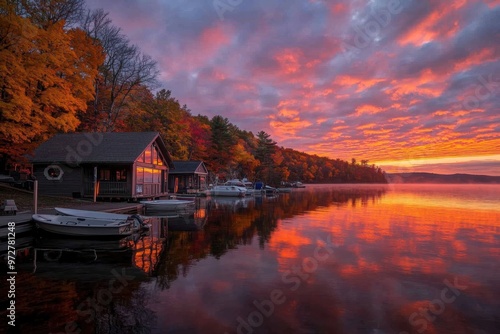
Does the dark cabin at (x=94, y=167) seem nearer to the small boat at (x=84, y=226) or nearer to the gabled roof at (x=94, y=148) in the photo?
→ the gabled roof at (x=94, y=148)

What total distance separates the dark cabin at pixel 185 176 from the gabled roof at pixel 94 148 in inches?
563

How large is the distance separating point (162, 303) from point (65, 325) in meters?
2.18

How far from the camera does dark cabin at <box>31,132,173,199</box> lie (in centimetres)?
2733

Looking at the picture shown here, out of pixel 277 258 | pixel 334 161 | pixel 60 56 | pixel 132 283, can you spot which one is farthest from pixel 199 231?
pixel 334 161

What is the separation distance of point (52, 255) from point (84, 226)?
8.07 ft

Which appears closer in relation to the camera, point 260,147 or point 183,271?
point 183,271

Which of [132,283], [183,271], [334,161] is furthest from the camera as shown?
[334,161]

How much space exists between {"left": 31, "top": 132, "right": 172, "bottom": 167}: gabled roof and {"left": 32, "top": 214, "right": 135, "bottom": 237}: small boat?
11.4m

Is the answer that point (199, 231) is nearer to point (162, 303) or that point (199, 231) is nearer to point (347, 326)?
point (162, 303)

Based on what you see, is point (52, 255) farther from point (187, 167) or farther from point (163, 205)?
point (187, 167)

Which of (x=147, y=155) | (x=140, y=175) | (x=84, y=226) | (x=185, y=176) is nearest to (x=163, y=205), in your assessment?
(x=140, y=175)

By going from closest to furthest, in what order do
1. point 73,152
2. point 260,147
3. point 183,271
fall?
point 183,271 → point 73,152 → point 260,147

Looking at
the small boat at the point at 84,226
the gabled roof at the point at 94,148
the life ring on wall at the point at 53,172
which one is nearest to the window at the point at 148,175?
the gabled roof at the point at 94,148

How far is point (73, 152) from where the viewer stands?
28547 mm
